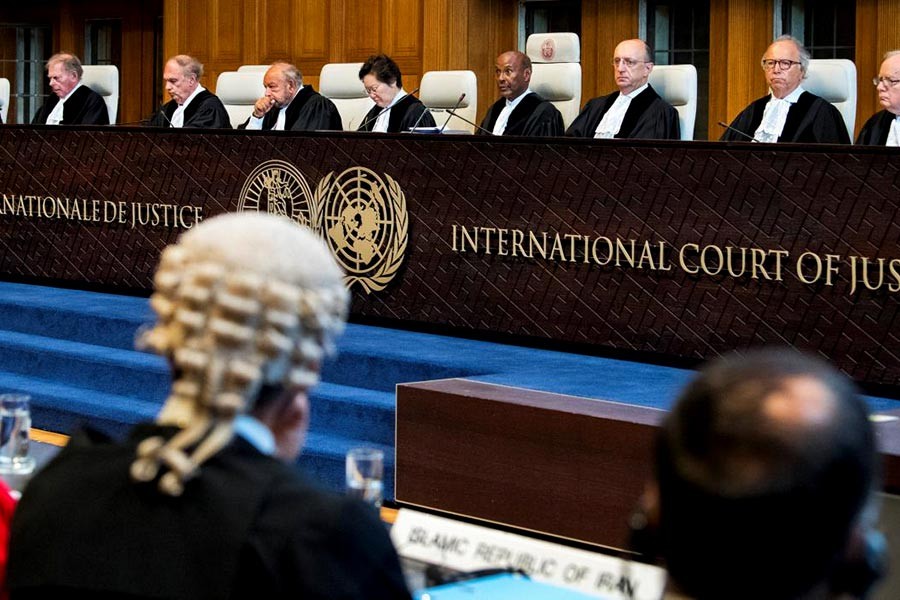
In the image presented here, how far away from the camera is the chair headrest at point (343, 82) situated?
8562 millimetres

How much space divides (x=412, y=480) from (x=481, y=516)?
30 cm

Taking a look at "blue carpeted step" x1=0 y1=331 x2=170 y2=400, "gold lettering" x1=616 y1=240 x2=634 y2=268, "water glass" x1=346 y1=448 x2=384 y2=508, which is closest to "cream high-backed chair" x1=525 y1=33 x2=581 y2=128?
"gold lettering" x1=616 y1=240 x2=634 y2=268

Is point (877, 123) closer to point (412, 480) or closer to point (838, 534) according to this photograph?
point (412, 480)

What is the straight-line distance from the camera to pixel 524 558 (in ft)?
6.06

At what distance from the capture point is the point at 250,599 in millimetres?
1226

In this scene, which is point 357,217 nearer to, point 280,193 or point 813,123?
point 280,193

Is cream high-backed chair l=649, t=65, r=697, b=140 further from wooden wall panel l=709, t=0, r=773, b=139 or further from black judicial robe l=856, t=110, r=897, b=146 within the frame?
wooden wall panel l=709, t=0, r=773, b=139

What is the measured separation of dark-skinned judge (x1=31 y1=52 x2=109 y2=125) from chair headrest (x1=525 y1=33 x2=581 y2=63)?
8.96 ft

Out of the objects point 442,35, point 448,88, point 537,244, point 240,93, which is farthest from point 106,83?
point 537,244

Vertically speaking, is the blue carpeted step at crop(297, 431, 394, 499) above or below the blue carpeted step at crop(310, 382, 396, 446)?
below

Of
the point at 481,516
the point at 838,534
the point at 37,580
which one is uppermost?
the point at 838,534

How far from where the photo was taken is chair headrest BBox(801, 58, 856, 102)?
21.9 feet

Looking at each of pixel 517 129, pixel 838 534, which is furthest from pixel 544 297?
pixel 838 534

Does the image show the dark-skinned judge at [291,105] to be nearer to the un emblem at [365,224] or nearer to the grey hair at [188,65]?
the grey hair at [188,65]
